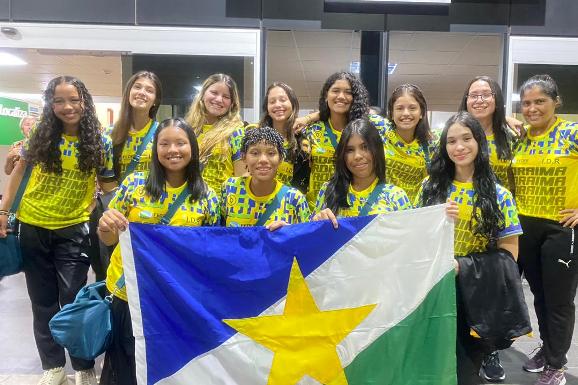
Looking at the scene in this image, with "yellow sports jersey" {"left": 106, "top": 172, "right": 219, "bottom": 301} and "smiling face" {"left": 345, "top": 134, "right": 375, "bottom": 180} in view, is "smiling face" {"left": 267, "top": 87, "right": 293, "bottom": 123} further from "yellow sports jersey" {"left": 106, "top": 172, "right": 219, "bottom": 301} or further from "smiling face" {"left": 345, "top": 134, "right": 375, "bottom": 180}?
"yellow sports jersey" {"left": 106, "top": 172, "right": 219, "bottom": 301}

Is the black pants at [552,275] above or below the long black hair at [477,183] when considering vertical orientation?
below

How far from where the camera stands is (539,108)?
2994 mm

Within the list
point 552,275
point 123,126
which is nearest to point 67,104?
point 123,126

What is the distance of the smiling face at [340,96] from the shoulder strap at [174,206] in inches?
47.3

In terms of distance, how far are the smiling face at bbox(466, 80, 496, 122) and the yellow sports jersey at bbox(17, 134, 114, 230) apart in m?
2.43

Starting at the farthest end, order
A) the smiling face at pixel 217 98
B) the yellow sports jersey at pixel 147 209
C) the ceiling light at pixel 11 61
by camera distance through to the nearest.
→ the ceiling light at pixel 11 61
the smiling face at pixel 217 98
the yellow sports jersey at pixel 147 209

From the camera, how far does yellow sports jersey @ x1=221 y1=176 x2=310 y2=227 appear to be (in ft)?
8.17

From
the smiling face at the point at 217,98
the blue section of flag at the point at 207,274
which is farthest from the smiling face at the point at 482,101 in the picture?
the smiling face at the point at 217,98

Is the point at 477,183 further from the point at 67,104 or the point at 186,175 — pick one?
the point at 67,104

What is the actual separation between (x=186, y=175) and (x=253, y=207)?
0.38 meters

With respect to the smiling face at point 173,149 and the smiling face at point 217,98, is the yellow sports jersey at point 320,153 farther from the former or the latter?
the smiling face at point 173,149

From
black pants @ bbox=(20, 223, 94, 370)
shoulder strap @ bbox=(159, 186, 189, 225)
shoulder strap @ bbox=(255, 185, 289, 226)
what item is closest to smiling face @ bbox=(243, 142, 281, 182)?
shoulder strap @ bbox=(255, 185, 289, 226)

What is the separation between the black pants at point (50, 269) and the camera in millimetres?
2924

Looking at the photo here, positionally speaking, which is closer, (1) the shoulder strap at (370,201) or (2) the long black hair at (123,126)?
(1) the shoulder strap at (370,201)
